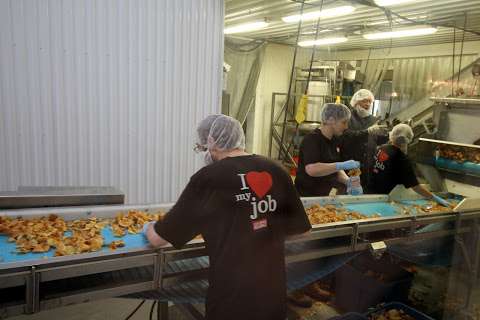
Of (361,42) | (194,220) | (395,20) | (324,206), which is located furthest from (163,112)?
(361,42)

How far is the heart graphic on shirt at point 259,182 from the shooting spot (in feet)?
4.91

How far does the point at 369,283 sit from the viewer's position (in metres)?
2.97

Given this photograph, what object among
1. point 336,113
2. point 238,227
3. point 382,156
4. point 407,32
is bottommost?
point 238,227

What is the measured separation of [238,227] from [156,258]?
1.56 feet

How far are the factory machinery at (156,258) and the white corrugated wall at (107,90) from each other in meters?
0.81

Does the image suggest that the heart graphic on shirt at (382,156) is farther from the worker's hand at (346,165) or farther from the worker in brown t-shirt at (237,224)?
the worker in brown t-shirt at (237,224)

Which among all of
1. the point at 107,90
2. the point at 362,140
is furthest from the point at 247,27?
the point at 107,90

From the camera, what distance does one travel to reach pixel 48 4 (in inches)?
101

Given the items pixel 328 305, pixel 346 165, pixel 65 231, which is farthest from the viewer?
pixel 328 305

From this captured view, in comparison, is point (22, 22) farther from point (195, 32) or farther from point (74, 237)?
point (74, 237)

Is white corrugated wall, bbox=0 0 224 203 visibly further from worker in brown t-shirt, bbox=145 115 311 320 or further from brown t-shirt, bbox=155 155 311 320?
brown t-shirt, bbox=155 155 311 320

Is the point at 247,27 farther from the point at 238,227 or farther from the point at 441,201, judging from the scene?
the point at 238,227

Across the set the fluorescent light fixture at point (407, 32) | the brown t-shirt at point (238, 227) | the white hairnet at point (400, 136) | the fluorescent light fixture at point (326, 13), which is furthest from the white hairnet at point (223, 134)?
the fluorescent light fixture at point (407, 32)

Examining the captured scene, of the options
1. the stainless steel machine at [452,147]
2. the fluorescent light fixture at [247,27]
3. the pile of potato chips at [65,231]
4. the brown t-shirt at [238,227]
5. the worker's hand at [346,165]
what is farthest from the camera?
the fluorescent light fixture at [247,27]
